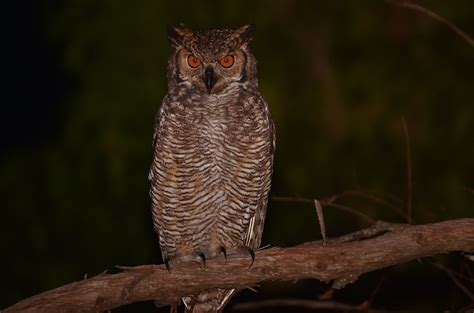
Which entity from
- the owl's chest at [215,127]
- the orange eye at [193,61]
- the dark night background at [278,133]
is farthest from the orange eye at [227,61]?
the dark night background at [278,133]

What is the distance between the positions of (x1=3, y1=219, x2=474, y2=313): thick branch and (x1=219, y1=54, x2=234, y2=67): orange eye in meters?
0.99

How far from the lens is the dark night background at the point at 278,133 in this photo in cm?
675

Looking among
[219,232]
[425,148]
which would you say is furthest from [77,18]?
[219,232]

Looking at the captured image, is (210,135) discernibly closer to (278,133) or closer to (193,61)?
(193,61)

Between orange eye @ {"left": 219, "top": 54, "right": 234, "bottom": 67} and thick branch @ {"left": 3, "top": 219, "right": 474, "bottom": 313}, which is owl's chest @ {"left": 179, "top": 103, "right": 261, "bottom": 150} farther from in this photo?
thick branch @ {"left": 3, "top": 219, "right": 474, "bottom": 313}

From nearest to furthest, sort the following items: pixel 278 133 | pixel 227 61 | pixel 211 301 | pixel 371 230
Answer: pixel 371 230, pixel 227 61, pixel 211 301, pixel 278 133

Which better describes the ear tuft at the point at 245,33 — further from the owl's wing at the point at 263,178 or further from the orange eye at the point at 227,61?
the owl's wing at the point at 263,178

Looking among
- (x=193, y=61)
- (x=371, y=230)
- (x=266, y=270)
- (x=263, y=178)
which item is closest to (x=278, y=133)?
(x=263, y=178)

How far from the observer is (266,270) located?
3.47 m

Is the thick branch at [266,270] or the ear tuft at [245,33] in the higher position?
the ear tuft at [245,33]

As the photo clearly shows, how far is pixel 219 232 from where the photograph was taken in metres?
4.44

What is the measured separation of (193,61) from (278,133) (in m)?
2.97

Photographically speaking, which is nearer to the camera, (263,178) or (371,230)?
(371,230)

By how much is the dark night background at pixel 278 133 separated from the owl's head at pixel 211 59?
2.44 meters
